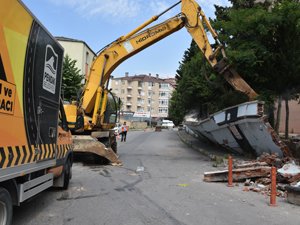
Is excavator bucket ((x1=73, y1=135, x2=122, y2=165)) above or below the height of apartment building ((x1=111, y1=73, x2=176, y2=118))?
below

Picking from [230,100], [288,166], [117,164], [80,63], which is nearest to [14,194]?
[288,166]

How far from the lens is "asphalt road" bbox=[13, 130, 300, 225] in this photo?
724 centimetres

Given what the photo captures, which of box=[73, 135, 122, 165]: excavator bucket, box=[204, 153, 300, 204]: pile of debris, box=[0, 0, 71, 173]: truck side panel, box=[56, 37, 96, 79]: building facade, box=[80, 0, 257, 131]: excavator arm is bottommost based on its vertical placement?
box=[204, 153, 300, 204]: pile of debris

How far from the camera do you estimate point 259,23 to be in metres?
17.7

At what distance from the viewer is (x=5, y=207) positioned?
18.0 feet

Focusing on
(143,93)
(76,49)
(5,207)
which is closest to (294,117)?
(76,49)

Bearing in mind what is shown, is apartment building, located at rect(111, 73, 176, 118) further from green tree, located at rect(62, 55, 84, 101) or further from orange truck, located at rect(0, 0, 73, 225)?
orange truck, located at rect(0, 0, 73, 225)

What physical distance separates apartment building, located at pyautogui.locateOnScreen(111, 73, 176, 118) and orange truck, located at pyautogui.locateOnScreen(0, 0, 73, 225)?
13341 cm

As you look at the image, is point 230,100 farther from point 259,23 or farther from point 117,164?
point 117,164

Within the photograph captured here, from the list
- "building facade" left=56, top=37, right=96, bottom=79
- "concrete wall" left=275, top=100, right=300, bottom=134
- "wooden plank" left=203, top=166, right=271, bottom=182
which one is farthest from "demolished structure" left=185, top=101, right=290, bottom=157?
"building facade" left=56, top=37, right=96, bottom=79

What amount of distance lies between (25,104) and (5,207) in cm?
151

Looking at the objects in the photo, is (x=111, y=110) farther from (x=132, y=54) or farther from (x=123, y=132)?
(x=123, y=132)

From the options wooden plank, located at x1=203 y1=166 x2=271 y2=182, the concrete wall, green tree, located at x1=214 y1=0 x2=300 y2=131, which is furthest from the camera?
the concrete wall

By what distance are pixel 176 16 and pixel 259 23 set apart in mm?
3596
